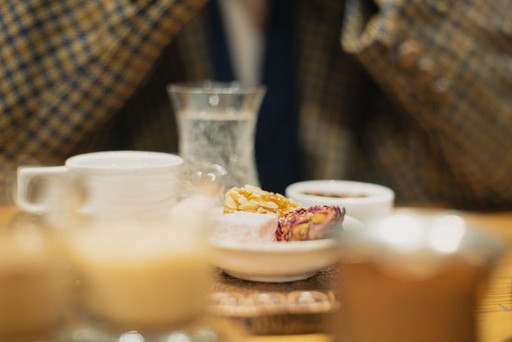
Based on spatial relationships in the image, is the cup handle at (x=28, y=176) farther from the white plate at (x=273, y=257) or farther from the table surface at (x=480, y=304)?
the white plate at (x=273, y=257)

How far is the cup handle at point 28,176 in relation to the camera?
544mm

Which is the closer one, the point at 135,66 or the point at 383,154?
the point at 135,66

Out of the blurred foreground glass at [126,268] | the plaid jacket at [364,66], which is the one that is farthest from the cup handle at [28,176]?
the plaid jacket at [364,66]

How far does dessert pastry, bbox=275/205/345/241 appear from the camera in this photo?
56 cm

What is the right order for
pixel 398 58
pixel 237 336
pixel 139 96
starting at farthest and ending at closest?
pixel 139 96
pixel 398 58
pixel 237 336

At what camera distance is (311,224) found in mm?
562

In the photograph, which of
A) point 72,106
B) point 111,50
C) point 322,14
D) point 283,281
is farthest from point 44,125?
point 283,281

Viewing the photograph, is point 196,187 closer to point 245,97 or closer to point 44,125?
point 245,97

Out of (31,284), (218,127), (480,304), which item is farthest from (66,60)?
(480,304)

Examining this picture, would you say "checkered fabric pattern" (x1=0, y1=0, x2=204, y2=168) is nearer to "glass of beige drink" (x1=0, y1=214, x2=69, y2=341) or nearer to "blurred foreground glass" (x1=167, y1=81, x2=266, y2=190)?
"blurred foreground glass" (x1=167, y1=81, x2=266, y2=190)

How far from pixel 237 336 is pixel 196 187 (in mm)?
132

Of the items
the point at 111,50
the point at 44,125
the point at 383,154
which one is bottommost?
the point at 383,154

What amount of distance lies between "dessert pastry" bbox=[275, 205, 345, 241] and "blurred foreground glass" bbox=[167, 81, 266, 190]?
248 millimetres

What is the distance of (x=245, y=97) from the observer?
2.73 ft
